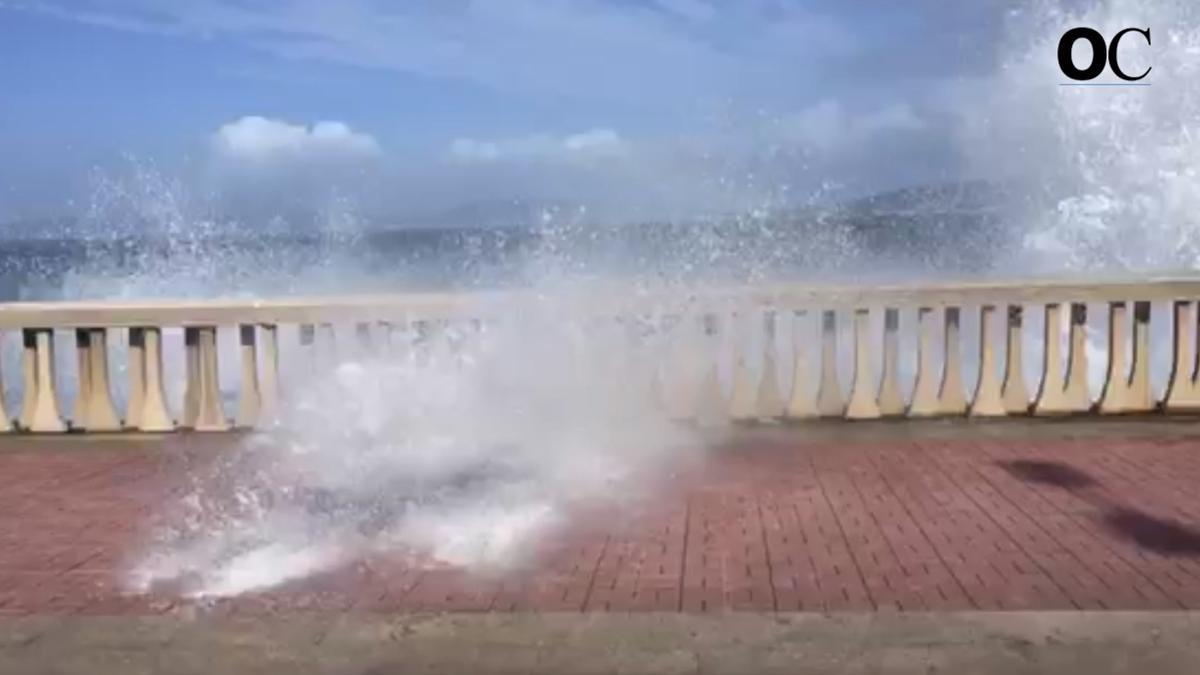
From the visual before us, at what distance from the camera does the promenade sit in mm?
4988

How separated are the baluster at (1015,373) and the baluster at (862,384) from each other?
0.88 m

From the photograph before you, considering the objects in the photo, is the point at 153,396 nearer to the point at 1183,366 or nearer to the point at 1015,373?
the point at 1015,373

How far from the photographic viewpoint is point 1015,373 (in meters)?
9.40

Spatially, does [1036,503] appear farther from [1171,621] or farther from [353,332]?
[353,332]

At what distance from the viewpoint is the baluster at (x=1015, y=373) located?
938 cm

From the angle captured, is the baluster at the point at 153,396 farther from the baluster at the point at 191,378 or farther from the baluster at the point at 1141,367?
the baluster at the point at 1141,367

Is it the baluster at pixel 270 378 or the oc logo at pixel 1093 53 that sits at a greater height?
the oc logo at pixel 1093 53

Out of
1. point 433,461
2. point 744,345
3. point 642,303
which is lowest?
point 433,461

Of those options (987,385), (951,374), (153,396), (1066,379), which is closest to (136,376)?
(153,396)

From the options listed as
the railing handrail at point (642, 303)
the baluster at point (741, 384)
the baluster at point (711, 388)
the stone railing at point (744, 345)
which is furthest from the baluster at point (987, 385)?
the baluster at point (711, 388)

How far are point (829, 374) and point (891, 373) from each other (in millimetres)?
421

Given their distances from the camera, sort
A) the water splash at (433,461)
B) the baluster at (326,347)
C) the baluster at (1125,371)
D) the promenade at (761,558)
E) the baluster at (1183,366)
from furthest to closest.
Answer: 1. the baluster at (326,347)
2. the baluster at (1125,371)
3. the baluster at (1183,366)
4. the water splash at (433,461)
5. the promenade at (761,558)

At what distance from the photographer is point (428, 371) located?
9633 mm

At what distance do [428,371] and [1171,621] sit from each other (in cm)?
579
